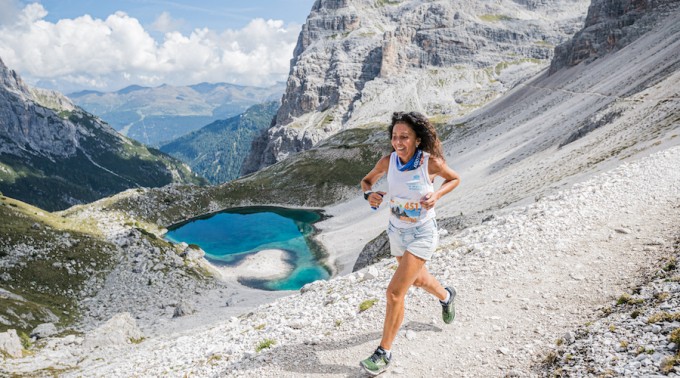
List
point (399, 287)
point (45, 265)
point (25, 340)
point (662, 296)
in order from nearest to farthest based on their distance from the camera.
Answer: point (399, 287), point (662, 296), point (25, 340), point (45, 265)

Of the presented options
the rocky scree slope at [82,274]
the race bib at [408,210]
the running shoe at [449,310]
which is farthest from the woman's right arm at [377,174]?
the rocky scree slope at [82,274]

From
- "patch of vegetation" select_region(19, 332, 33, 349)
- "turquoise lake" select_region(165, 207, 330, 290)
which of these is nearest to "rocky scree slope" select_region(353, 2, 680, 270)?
"patch of vegetation" select_region(19, 332, 33, 349)

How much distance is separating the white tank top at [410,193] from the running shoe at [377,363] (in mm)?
3087

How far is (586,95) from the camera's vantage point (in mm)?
85625

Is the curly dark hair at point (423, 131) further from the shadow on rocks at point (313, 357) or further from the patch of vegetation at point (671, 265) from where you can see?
the patch of vegetation at point (671, 265)

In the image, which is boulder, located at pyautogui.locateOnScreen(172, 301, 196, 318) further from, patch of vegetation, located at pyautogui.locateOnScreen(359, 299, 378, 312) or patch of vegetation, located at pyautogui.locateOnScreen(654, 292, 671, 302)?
patch of vegetation, located at pyautogui.locateOnScreen(654, 292, 671, 302)

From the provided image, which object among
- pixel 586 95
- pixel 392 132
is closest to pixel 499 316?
pixel 392 132

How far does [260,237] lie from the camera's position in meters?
89.2

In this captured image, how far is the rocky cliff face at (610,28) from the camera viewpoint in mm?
118500

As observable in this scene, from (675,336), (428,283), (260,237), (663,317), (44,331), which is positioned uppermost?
(44,331)

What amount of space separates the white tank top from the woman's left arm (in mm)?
144

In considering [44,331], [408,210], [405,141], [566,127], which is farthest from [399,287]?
[566,127]

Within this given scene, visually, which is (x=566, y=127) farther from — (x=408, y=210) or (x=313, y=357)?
(x=313, y=357)

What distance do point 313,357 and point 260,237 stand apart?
265 ft
